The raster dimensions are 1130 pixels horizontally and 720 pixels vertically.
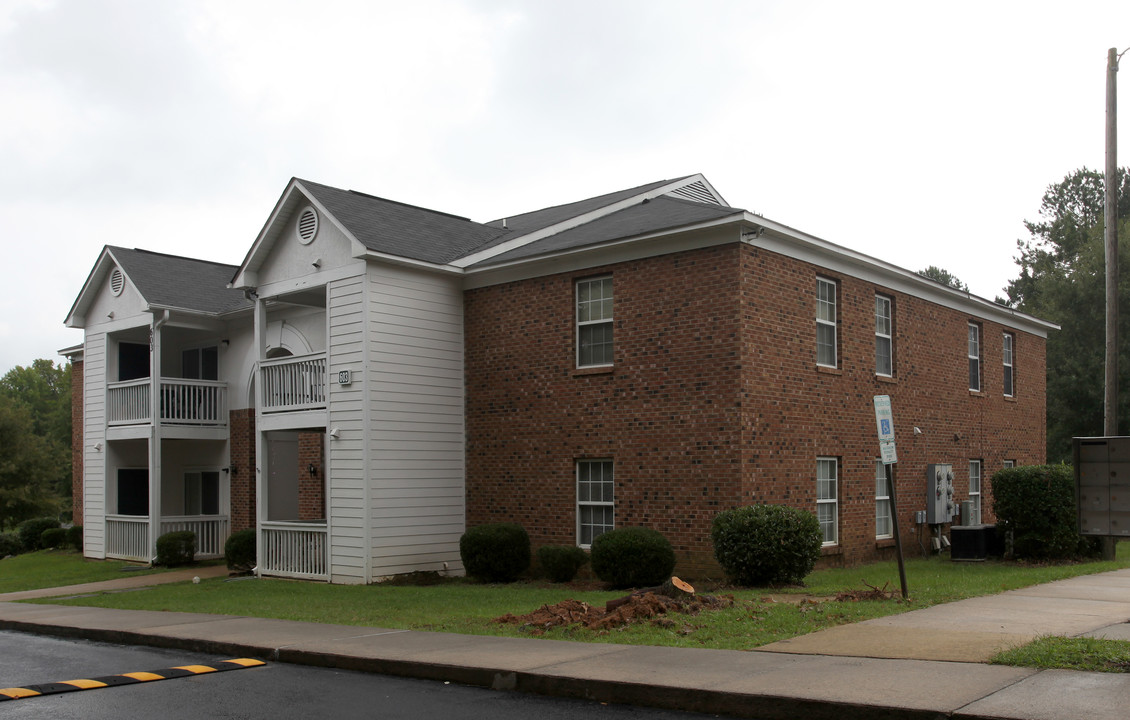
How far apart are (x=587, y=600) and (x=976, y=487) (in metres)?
13.1

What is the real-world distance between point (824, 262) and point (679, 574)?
617 centimetres

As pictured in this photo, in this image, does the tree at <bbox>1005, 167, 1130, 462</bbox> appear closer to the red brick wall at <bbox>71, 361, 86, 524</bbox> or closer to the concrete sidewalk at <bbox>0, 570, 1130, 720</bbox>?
the concrete sidewalk at <bbox>0, 570, 1130, 720</bbox>

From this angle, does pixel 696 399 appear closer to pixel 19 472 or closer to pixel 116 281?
pixel 116 281

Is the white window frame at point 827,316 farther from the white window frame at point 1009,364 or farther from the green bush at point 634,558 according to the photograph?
the white window frame at point 1009,364

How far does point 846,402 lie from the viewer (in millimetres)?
18703

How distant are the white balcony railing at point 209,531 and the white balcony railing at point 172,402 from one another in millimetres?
2399

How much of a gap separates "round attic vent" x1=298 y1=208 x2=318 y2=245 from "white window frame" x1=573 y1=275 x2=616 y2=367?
17.6 feet

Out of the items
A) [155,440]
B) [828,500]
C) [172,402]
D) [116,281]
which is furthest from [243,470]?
[828,500]

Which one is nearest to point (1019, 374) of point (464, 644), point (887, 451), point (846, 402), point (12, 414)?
point (846, 402)

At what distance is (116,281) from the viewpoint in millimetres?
25672

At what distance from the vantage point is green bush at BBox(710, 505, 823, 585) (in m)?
14.7

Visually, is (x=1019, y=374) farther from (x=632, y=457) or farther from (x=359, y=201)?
(x=359, y=201)

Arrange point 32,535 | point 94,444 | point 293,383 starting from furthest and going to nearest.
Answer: point 32,535, point 94,444, point 293,383

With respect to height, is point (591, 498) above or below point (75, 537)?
above
